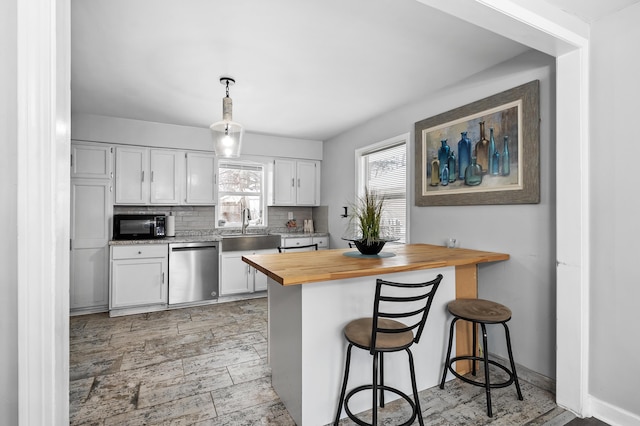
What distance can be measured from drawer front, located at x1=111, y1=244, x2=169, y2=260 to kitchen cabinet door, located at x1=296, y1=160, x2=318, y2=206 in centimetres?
216

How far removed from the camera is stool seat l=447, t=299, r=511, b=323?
204 centimetres

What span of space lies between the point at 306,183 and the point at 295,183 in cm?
20

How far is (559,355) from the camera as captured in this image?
6.70 ft

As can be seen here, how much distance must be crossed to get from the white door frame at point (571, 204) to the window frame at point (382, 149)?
1.56m

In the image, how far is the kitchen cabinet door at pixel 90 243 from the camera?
389 cm

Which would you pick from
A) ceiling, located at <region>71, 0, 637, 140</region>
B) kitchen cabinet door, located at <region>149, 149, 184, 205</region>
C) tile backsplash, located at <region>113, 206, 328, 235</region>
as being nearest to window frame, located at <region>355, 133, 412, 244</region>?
ceiling, located at <region>71, 0, 637, 140</region>

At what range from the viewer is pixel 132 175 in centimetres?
419
